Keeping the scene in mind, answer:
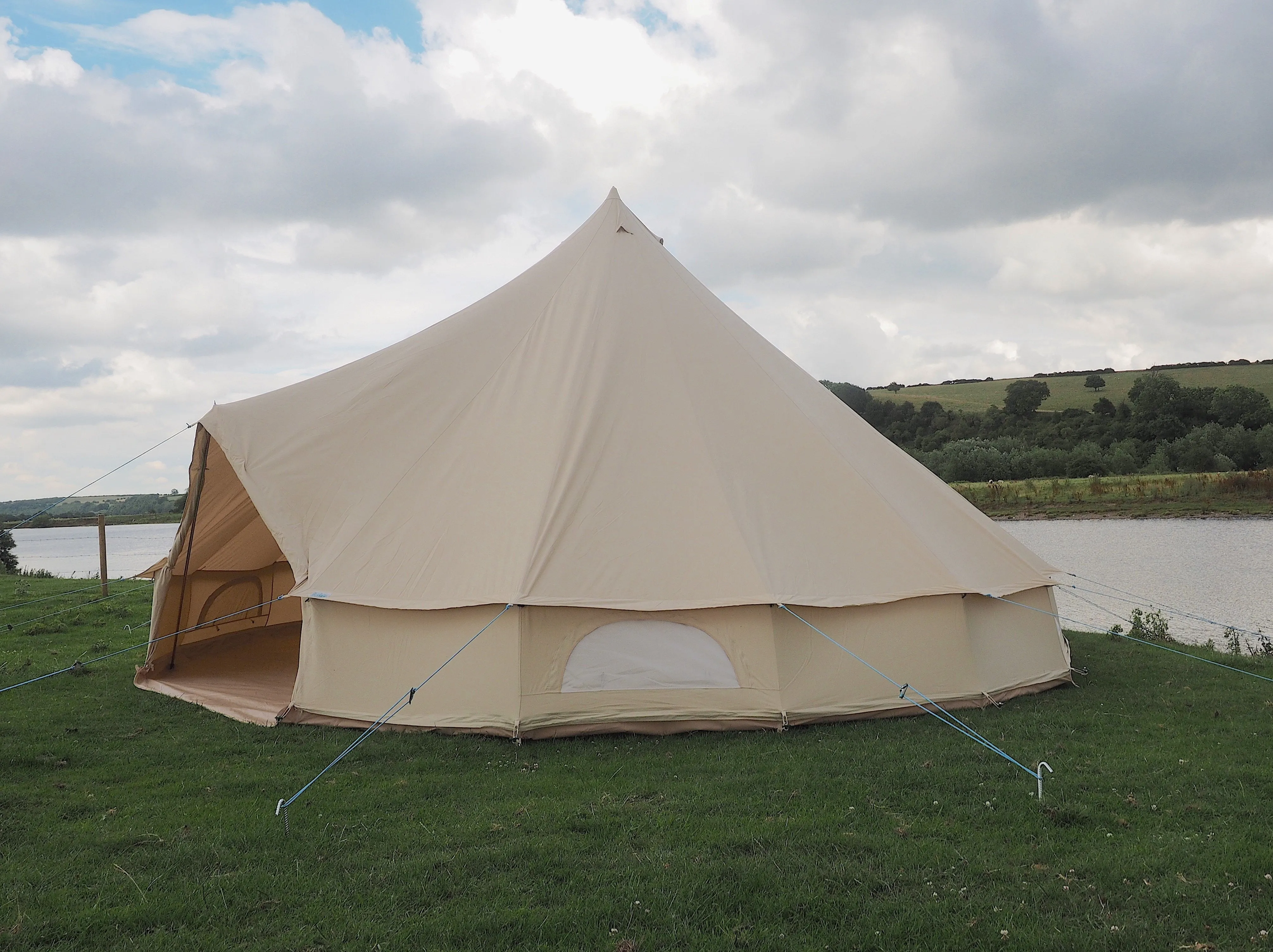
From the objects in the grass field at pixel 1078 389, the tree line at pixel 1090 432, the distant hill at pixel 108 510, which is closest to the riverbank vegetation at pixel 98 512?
the distant hill at pixel 108 510

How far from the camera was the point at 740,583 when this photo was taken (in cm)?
648

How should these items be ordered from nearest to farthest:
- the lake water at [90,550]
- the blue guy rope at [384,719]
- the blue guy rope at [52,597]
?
1. the blue guy rope at [384,719]
2. the blue guy rope at [52,597]
3. the lake water at [90,550]

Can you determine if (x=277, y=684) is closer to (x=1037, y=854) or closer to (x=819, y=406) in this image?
(x=819, y=406)

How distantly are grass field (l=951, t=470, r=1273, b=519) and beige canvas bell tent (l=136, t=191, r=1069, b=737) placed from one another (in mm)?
25559

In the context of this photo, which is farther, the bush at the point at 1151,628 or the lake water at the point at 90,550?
the lake water at the point at 90,550

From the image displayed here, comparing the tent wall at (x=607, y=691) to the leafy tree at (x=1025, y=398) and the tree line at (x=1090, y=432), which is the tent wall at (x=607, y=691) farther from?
the leafy tree at (x=1025, y=398)

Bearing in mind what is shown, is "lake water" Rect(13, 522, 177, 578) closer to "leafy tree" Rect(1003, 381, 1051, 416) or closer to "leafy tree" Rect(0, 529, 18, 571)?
"leafy tree" Rect(0, 529, 18, 571)

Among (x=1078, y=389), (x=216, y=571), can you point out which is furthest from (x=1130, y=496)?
(x=216, y=571)

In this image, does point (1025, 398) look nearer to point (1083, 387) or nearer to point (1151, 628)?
point (1083, 387)

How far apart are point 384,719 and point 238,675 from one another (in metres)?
3.71

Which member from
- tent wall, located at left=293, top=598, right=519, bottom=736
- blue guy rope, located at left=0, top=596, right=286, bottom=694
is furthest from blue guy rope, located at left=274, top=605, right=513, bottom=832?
blue guy rope, located at left=0, top=596, right=286, bottom=694

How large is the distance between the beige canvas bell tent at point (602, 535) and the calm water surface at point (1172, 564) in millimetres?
4244

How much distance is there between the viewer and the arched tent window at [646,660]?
6461mm

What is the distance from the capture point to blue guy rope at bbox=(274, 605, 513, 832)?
16.5 feet
